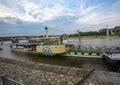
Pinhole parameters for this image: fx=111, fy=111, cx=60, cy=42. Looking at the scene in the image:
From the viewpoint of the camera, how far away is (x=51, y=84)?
5.07 metres

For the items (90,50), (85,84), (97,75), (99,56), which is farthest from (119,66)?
(85,84)

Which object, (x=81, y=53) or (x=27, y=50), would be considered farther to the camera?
(x=27, y=50)

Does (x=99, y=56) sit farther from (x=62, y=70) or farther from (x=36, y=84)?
(x=36, y=84)

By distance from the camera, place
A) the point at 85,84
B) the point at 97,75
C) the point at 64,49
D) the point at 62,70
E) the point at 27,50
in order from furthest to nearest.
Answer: the point at 27,50, the point at 64,49, the point at 62,70, the point at 97,75, the point at 85,84

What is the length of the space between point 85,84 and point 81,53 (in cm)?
1746

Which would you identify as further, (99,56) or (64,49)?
(64,49)

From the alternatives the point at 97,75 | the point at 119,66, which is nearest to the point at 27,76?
the point at 97,75

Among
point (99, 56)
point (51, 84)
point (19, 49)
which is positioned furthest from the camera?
point (19, 49)

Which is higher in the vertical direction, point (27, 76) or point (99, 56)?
point (27, 76)

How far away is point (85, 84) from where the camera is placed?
4766mm

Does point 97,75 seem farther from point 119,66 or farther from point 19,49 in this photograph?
point 19,49

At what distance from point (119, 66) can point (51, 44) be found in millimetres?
13471

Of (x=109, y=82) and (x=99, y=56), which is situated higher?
(x=109, y=82)

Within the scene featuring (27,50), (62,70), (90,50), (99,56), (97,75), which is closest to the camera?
(97,75)
